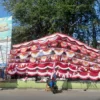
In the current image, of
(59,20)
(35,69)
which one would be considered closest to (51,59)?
(35,69)

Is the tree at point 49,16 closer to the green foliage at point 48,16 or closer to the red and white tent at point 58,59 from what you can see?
the green foliage at point 48,16

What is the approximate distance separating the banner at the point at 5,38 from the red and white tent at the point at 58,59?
61 centimetres

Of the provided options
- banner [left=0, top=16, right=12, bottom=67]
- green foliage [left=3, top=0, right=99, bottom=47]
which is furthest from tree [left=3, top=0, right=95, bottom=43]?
banner [left=0, top=16, right=12, bottom=67]

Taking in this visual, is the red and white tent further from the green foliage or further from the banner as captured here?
the green foliage

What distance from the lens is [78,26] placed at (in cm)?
3697

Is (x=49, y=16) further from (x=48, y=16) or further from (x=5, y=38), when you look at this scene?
(x=5, y=38)

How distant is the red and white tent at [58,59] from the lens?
2288cm

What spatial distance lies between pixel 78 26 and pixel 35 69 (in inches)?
574

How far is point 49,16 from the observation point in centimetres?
3612

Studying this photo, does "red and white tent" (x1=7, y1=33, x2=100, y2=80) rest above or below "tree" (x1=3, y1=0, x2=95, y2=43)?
below

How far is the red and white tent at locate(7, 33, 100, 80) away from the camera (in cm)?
2288

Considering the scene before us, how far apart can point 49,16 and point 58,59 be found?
45.3ft

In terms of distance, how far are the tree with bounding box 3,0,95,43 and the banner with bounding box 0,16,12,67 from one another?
1219 cm

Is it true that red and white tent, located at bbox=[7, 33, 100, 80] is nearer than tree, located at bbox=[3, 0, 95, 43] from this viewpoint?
Yes
